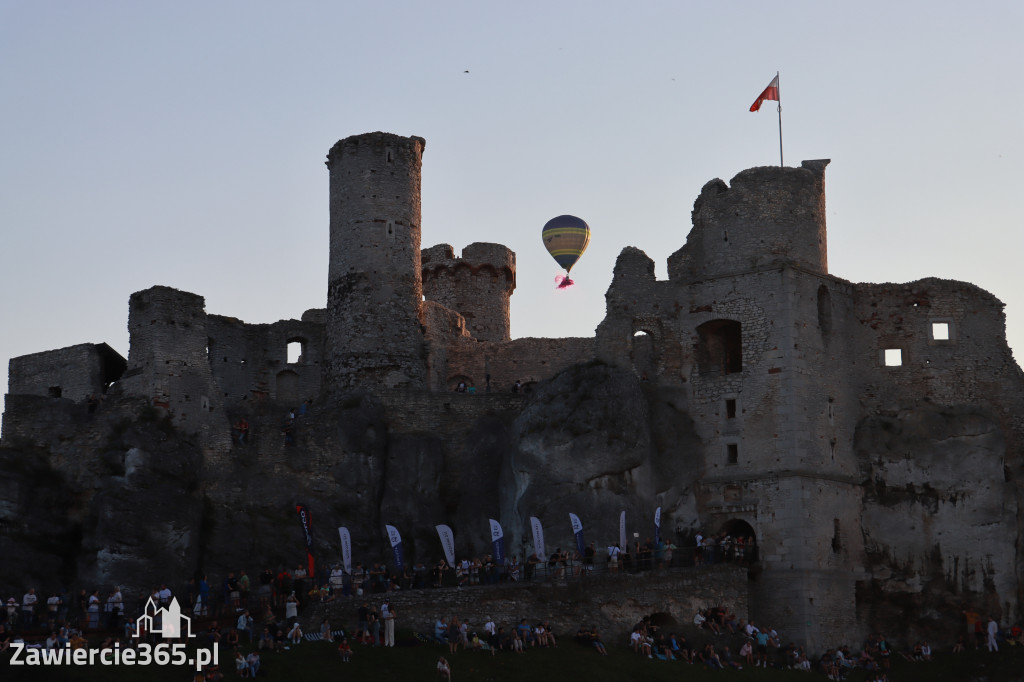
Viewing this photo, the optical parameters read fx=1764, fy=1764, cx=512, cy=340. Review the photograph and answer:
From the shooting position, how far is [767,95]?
69312 mm

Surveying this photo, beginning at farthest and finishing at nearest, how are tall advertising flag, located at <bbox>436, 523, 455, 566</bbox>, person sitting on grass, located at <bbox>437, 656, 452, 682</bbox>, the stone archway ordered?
1. the stone archway
2. tall advertising flag, located at <bbox>436, 523, 455, 566</bbox>
3. person sitting on grass, located at <bbox>437, 656, 452, 682</bbox>

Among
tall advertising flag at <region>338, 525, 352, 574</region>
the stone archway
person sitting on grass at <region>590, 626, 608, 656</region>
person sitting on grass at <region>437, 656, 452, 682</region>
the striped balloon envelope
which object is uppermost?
the striped balloon envelope

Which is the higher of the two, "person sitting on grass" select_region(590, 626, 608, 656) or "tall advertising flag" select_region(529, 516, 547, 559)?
"tall advertising flag" select_region(529, 516, 547, 559)

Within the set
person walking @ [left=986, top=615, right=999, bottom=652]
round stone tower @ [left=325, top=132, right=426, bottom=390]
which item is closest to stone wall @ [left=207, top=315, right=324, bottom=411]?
round stone tower @ [left=325, top=132, right=426, bottom=390]

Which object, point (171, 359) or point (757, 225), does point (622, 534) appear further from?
point (171, 359)

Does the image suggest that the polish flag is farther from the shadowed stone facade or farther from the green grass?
the green grass

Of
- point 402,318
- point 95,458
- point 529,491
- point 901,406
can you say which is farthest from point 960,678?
point 95,458

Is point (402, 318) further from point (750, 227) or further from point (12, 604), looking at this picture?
point (12, 604)

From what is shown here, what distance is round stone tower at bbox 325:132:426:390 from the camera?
67.0 m

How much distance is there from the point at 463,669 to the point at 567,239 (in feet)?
108

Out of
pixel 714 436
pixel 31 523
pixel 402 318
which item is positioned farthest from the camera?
pixel 402 318

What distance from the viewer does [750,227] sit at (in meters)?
64.9

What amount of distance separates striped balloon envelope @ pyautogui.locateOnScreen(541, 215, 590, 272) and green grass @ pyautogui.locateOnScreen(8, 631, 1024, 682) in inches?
1068

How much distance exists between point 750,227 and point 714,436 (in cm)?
790
